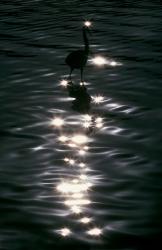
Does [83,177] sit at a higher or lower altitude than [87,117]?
lower

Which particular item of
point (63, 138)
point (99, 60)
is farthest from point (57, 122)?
point (99, 60)

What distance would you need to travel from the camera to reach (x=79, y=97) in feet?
65.3

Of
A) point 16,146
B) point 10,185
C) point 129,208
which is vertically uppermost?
point 16,146

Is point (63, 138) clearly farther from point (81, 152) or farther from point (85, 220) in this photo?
point (85, 220)

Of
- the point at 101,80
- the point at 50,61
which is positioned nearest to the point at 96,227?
the point at 101,80

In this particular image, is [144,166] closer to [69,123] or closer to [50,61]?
[69,123]

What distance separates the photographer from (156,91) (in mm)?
19828

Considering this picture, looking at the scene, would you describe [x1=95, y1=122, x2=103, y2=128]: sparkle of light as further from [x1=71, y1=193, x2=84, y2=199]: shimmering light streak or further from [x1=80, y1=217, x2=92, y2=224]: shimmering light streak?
[x1=80, y1=217, x2=92, y2=224]: shimmering light streak

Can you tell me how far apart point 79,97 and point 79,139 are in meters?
4.07

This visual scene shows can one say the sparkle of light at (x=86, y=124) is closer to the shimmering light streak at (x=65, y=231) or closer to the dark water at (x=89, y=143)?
the dark water at (x=89, y=143)

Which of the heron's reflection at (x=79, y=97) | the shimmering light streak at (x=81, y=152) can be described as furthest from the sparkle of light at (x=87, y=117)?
the shimmering light streak at (x=81, y=152)

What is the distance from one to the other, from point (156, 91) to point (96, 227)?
30.8 feet

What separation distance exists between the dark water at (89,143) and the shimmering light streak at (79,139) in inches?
10.7

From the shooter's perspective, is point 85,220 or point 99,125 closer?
point 85,220
